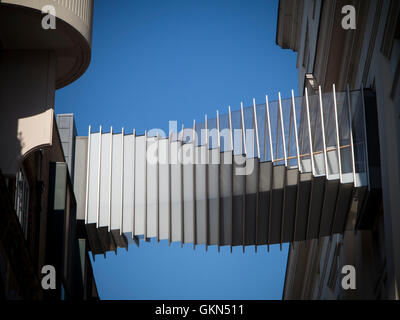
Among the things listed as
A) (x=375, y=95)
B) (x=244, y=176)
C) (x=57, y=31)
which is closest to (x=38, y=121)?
(x=57, y=31)

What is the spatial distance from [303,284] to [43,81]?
19779mm

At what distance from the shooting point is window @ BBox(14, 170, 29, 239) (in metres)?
15.0

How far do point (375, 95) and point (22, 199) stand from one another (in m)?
7.14

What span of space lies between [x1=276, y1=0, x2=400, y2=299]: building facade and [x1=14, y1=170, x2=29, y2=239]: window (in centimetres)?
656

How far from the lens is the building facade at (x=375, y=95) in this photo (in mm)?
14702

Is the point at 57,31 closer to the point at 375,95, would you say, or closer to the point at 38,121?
the point at 38,121

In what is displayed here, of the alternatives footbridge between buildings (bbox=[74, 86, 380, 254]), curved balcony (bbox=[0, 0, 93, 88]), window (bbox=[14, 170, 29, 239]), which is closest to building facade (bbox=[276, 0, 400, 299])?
footbridge between buildings (bbox=[74, 86, 380, 254])

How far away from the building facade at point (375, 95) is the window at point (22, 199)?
6559 mm

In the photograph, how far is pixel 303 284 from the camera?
32.9 metres

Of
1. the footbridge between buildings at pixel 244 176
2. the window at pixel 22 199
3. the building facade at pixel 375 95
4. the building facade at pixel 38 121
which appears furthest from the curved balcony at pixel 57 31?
the building facade at pixel 375 95

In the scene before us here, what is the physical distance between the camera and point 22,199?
1550 cm
